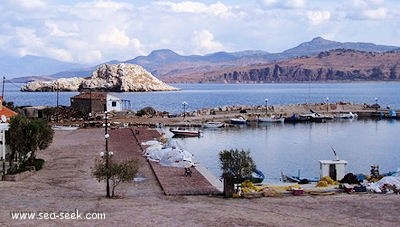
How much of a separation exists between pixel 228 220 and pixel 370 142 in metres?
37.2

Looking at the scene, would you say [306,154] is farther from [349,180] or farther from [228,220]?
[228,220]

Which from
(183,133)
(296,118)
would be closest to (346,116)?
(296,118)

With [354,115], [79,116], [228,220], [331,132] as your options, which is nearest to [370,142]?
[331,132]

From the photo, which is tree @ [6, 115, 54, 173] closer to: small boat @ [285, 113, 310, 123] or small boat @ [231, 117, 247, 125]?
small boat @ [231, 117, 247, 125]

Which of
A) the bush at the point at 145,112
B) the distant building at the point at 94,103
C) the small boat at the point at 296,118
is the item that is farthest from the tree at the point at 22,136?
the small boat at the point at 296,118

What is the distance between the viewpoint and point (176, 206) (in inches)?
722

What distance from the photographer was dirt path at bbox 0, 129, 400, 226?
16.0 metres

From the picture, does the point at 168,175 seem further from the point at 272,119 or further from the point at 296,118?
the point at 296,118

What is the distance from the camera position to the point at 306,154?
138 ft

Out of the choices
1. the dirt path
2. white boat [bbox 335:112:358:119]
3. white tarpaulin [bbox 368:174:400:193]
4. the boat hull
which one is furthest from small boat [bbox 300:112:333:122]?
white tarpaulin [bbox 368:174:400:193]

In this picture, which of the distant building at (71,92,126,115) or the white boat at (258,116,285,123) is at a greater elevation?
the distant building at (71,92,126,115)

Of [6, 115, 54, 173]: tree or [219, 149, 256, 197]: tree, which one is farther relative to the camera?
[6, 115, 54, 173]: tree

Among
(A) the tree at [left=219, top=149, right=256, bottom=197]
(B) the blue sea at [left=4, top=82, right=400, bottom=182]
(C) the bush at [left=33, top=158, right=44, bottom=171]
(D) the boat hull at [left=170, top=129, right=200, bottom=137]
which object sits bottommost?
(B) the blue sea at [left=4, top=82, right=400, bottom=182]

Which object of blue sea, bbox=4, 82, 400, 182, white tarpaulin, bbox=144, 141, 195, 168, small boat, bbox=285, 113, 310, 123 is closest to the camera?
white tarpaulin, bbox=144, 141, 195, 168
